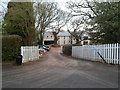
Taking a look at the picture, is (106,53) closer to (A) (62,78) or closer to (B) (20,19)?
(A) (62,78)

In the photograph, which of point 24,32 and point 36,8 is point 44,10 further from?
Result: point 24,32

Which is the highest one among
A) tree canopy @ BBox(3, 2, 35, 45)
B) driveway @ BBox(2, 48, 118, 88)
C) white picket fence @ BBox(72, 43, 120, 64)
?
tree canopy @ BBox(3, 2, 35, 45)

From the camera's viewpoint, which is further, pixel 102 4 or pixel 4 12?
pixel 4 12

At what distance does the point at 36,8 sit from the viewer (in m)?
23.4

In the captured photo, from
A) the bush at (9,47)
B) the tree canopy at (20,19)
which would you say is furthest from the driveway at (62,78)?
the tree canopy at (20,19)

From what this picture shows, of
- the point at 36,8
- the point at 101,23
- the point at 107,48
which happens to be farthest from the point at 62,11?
the point at 107,48

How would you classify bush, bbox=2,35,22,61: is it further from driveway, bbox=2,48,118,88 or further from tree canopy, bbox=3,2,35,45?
driveway, bbox=2,48,118,88

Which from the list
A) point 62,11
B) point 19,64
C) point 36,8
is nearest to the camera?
point 19,64

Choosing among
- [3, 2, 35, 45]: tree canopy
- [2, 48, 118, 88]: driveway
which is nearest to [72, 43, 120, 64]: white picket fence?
[2, 48, 118, 88]: driveway

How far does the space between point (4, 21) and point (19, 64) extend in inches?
361

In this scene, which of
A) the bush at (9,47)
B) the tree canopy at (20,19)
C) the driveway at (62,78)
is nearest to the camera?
the driveway at (62,78)

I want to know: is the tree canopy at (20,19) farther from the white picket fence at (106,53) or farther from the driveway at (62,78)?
the driveway at (62,78)

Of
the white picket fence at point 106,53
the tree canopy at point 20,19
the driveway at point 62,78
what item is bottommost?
the driveway at point 62,78

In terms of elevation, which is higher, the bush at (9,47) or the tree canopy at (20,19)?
the tree canopy at (20,19)
